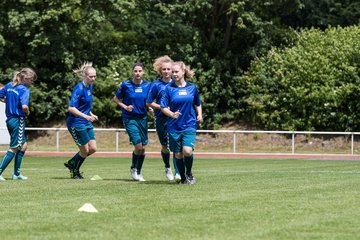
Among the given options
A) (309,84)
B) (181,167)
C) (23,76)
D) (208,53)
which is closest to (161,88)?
(181,167)

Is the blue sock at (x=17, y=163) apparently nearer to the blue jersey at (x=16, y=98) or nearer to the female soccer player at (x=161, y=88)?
the blue jersey at (x=16, y=98)

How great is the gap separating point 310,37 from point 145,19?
8.45 m

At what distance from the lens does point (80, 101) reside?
16266 mm

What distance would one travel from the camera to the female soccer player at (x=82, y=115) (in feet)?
52.9

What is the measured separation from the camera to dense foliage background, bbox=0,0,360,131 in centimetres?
4069

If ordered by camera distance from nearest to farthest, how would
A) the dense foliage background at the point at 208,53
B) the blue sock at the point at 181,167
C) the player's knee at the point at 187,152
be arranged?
the player's knee at the point at 187,152, the blue sock at the point at 181,167, the dense foliage background at the point at 208,53

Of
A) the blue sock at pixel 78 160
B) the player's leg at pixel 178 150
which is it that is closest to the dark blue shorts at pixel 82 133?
the blue sock at pixel 78 160

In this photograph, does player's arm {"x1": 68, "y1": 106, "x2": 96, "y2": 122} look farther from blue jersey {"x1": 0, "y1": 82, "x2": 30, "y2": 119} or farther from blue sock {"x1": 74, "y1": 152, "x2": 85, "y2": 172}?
blue sock {"x1": 74, "y1": 152, "x2": 85, "y2": 172}

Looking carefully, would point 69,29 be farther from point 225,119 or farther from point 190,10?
point 225,119

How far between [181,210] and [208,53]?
1368 inches

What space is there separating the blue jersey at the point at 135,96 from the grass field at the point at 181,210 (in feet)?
4.51

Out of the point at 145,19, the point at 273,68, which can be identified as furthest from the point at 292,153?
the point at 145,19

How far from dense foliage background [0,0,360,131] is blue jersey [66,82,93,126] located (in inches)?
968

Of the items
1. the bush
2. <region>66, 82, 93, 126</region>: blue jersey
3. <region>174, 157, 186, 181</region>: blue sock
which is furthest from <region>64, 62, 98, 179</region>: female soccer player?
the bush
